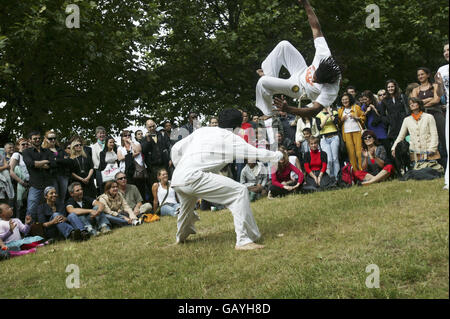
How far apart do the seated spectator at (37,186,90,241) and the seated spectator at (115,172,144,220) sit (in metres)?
1.51

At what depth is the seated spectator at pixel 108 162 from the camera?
1129 centimetres

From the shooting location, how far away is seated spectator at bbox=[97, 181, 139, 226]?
1046 cm

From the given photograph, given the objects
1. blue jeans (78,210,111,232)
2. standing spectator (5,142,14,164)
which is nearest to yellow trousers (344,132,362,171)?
blue jeans (78,210,111,232)

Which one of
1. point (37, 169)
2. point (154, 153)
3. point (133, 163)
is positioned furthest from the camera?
point (154, 153)

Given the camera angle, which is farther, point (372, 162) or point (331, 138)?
point (331, 138)

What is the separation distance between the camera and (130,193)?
11.2m

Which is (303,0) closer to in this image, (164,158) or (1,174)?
(164,158)

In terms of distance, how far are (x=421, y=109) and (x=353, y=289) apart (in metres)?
5.48

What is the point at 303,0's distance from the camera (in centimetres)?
694

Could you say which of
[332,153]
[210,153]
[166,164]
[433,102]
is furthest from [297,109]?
[166,164]

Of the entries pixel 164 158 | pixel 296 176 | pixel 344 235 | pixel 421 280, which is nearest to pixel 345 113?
pixel 296 176

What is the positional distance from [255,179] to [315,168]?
1430 mm

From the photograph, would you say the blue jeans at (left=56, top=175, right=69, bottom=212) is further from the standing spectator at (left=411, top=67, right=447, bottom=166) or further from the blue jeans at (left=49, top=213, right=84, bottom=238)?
the standing spectator at (left=411, top=67, right=447, bottom=166)

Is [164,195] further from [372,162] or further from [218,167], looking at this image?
[372,162]
